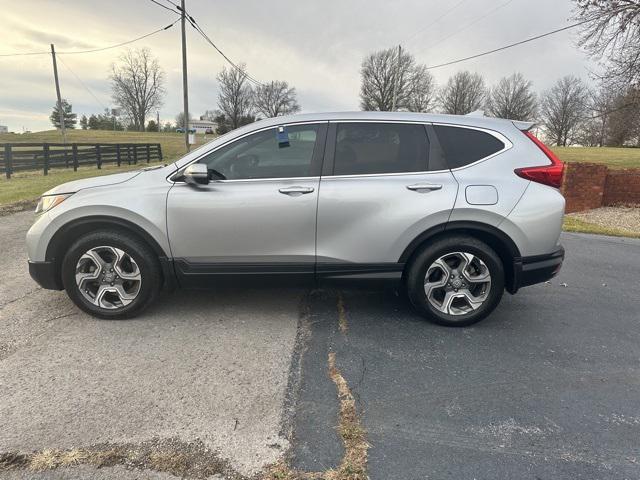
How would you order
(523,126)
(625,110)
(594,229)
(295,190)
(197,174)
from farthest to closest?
(625,110) < (594,229) < (523,126) < (295,190) < (197,174)

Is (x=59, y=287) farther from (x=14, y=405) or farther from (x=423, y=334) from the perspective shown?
(x=423, y=334)

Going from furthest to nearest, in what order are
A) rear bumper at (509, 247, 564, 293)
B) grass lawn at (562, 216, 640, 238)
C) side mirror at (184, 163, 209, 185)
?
grass lawn at (562, 216, 640, 238)
rear bumper at (509, 247, 564, 293)
side mirror at (184, 163, 209, 185)

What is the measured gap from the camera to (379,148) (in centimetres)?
351

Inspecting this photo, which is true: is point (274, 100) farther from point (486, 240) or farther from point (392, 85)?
point (486, 240)

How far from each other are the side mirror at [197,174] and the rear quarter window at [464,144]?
1.97 meters

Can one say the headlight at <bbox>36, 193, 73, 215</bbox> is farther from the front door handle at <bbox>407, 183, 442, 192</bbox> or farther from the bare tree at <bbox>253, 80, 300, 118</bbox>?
the bare tree at <bbox>253, 80, 300, 118</bbox>

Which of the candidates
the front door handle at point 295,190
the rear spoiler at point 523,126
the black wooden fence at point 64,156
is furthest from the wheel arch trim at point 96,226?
the black wooden fence at point 64,156

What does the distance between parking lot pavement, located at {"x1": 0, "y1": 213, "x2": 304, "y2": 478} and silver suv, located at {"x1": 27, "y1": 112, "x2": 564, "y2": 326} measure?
37cm

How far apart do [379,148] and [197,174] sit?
4.97 ft

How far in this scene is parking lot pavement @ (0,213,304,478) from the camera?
7.30 ft

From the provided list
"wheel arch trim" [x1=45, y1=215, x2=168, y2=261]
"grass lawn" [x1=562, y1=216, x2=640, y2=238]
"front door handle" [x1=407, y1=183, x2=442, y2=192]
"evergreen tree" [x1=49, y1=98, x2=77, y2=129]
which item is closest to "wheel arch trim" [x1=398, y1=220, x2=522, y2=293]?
"front door handle" [x1=407, y1=183, x2=442, y2=192]

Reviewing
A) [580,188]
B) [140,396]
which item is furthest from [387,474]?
[580,188]

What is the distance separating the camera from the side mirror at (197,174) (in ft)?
10.7

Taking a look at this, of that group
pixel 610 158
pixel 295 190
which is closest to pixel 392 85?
pixel 610 158
